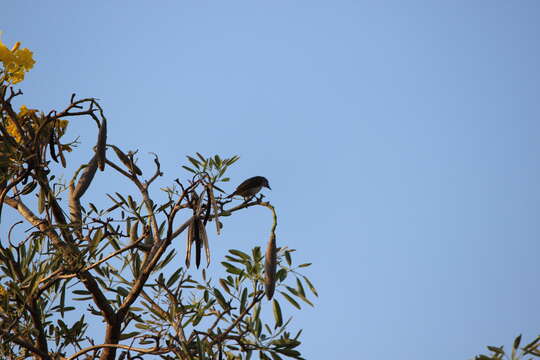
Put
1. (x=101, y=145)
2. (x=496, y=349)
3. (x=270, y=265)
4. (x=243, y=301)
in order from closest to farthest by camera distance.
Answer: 1. (x=496, y=349)
2. (x=270, y=265)
3. (x=101, y=145)
4. (x=243, y=301)

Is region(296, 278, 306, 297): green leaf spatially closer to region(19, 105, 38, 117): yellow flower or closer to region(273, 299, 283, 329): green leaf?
region(273, 299, 283, 329): green leaf

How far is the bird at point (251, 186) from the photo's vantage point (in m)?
Answer: 2.38

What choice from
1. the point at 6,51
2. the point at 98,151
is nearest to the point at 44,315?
the point at 98,151

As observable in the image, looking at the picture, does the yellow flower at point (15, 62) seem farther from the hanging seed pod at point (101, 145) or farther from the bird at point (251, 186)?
the bird at point (251, 186)

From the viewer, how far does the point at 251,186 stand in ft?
7.84

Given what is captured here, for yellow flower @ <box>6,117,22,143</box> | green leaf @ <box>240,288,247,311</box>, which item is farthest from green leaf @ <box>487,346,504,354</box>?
yellow flower @ <box>6,117,22,143</box>

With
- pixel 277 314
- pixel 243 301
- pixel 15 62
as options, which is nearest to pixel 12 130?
pixel 15 62

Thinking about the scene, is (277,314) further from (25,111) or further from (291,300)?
(25,111)

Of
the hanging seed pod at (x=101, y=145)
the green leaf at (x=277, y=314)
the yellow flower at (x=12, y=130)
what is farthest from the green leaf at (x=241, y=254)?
the yellow flower at (x=12, y=130)

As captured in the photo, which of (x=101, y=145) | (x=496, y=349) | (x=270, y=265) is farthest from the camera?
(x=101, y=145)

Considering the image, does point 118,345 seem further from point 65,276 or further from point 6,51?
point 6,51

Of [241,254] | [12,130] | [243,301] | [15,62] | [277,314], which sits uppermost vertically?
[15,62]

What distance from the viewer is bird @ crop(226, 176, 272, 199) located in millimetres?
2377

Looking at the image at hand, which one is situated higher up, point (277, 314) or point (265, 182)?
point (265, 182)
